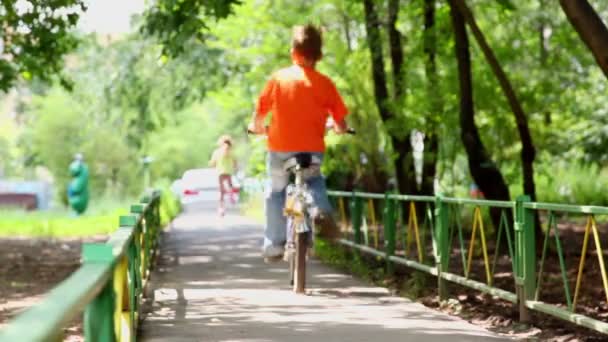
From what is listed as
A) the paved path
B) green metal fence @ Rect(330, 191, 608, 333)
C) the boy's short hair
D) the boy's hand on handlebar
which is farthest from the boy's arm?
green metal fence @ Rect(330, 191, 608, 333)

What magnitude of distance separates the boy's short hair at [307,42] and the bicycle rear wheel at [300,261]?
5.12 ft

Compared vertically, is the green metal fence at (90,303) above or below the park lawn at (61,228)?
above

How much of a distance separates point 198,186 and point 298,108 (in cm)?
3423

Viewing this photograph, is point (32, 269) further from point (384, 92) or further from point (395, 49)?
point (395, 49)

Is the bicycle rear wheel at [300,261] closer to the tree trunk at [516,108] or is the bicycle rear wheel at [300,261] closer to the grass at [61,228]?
the tree trunk at [516,108]

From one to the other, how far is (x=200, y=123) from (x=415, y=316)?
51.9m

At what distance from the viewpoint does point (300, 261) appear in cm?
1028

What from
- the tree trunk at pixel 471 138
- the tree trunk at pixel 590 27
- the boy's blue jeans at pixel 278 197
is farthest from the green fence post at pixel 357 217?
the tree trunk at pixel 590 27

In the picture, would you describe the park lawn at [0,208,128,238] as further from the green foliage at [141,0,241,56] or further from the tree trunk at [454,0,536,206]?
the tree trunk at [454,0,536,206]

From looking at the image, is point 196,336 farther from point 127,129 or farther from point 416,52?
point 127,129

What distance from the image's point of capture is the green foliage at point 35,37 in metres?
14.0

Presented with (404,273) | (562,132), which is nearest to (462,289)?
(404,273)

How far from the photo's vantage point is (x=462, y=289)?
12961 millimetres

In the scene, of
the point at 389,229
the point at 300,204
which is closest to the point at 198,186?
the point at 389,229
